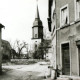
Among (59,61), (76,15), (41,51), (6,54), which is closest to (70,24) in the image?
(76,15)

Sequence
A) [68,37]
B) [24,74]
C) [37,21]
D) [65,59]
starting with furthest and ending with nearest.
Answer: [37,21]
[24,74]
[65,59]
[68,37]

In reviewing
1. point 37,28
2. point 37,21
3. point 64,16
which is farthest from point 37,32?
point 64,16

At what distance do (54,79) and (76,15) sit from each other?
4944 millimetres

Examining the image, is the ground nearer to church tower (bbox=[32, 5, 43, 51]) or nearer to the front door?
the front door

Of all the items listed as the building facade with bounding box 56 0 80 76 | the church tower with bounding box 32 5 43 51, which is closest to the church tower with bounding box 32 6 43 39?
the church tower with bounding box 32 5 43 51

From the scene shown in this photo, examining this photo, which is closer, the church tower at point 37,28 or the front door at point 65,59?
the front door at point 65,59

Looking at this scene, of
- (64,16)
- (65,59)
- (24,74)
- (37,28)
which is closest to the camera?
(65,59)

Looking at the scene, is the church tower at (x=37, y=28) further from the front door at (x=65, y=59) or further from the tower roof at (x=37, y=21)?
the front door at (x=65, y=59)

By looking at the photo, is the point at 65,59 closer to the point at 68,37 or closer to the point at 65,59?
the point at 65,59

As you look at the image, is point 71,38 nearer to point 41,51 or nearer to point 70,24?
point 70,24

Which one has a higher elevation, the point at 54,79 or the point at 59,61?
the point at 59,61

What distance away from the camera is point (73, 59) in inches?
611

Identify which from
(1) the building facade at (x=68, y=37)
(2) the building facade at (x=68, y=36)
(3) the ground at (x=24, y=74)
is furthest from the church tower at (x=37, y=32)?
(2) the building facade at (x=68, y=36)

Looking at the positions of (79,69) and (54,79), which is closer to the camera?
(79,69)
